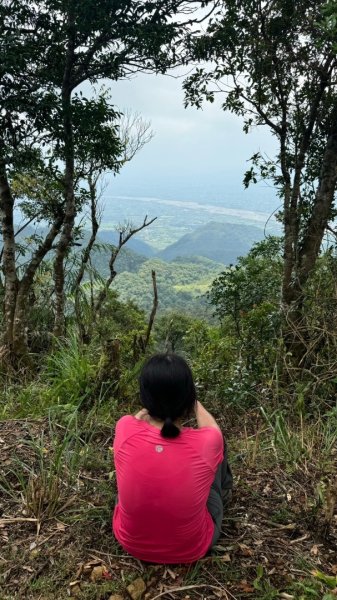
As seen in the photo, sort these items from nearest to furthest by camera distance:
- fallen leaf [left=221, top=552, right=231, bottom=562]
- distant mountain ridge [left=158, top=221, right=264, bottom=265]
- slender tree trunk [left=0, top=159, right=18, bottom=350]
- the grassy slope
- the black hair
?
the black hair → the grassy slope → fallen leaf [left=221, top=552, right=231, bottom=562] → slender tree trunk [left=0, top=159, right=18, bottom=350] → distant mountain ridge [left=158, top=221, right=264, bottom=265]

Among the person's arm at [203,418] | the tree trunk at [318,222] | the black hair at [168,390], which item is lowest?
the person's arm at [203,418]

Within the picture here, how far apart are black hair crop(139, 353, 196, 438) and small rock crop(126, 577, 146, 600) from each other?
65 cm

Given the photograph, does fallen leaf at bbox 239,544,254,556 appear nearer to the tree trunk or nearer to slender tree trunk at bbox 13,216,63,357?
the tree trunk

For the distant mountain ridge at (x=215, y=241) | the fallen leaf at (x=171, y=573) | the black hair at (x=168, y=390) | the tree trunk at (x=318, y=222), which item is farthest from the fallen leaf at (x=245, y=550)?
the distant mountain ridge at (x=215, y=241)

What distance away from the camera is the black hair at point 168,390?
1.82 m

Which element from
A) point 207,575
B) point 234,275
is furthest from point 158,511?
point 234,275

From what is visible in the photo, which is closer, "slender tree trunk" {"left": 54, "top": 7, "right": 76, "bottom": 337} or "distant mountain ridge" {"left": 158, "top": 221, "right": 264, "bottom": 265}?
"slender tree trunk" {"left": 54, "top": 7, "right": 76, "bottom": 337}

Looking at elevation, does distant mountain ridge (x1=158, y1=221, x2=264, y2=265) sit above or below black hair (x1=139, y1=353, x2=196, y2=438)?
below

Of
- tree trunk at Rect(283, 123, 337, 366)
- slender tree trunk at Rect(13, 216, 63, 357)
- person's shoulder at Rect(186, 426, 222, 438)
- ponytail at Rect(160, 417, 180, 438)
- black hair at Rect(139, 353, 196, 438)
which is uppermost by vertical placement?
tree trunk at Rect(283, 123, 337, 366)

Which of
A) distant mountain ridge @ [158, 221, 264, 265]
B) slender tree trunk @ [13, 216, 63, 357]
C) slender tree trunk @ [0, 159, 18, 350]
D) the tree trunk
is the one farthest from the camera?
distant mountain ridge @ [158, 221, 264, 265]

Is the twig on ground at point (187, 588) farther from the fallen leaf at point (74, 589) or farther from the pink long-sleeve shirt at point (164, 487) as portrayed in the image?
the fallen leaf at point (74, 589)

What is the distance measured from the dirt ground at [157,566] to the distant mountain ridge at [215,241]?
416ft

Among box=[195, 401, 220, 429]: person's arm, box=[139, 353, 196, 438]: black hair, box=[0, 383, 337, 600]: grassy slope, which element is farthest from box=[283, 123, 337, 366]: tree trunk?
box=[139, 353, 196, 438]: black hair

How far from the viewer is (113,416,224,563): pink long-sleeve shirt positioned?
1.82 metres
